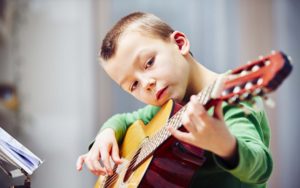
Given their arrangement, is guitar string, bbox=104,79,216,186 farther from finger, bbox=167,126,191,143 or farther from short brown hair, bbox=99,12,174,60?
short brown hair, bbox=99,12,174,60

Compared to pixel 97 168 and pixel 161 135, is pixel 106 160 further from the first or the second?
pixel 161 135

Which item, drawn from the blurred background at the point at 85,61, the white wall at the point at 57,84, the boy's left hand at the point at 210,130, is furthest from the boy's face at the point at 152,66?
the white wall at the point at 57,84

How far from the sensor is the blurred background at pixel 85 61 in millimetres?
2303

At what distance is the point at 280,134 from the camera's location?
89.8 inches

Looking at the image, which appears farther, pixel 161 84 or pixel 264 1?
pixel 264 1

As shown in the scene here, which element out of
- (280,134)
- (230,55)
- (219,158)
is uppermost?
(219,158)

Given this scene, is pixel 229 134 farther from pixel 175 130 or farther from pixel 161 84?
pixel 161 84

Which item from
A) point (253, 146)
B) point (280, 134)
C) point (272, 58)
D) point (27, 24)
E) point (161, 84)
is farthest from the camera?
point (27, 24)

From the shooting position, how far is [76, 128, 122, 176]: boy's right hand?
3.43 ft

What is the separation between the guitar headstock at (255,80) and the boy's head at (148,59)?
0.91 ft

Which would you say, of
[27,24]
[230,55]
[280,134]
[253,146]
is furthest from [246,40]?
[253,146]

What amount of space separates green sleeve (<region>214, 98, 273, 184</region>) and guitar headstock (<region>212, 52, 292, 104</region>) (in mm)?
62

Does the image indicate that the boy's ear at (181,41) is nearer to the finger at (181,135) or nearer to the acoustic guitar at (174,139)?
the acoustic guitar at (174,139)

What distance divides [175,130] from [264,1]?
1754 mm
